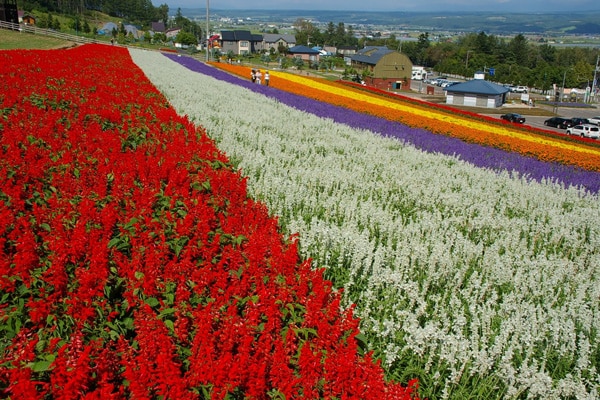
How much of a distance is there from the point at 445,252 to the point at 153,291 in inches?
153

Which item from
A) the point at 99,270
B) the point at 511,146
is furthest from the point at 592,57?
the point at 99,270

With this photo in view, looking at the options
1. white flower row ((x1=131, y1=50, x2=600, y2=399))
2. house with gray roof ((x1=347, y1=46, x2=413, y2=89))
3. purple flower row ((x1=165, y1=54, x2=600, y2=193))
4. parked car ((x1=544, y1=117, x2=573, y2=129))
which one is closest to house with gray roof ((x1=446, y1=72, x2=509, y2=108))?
parked car ((x1=544, y1=117, x2=573, y2=129))

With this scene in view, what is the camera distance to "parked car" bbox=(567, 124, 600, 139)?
126ft

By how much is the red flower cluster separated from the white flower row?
2.13ft

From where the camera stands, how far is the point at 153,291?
160 inches

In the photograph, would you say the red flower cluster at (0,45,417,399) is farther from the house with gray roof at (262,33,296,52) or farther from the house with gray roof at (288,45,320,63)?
the house with gray roof at (262,33,296,52)

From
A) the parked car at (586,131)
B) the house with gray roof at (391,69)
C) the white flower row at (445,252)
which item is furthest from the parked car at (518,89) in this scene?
the white flower row at (445,252)

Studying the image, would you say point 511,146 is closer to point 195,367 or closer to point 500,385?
point 500,385

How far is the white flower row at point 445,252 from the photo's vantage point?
4.16m

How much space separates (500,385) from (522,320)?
855 mm

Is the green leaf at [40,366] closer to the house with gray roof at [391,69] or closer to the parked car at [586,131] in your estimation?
the parked car at [586,131]

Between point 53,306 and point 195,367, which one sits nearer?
point 195,367

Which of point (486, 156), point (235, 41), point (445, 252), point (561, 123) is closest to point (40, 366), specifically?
point (445, 252)

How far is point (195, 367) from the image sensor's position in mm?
2998
